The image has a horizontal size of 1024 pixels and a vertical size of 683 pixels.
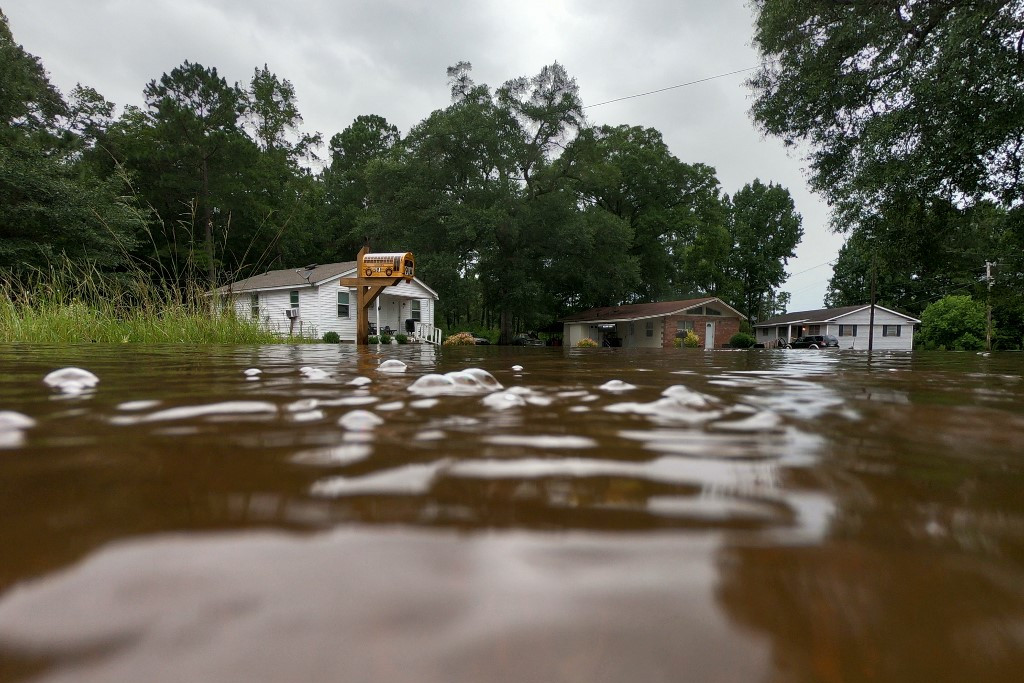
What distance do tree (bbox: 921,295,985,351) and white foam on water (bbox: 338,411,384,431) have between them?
47.5 metres

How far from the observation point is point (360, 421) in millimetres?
1127

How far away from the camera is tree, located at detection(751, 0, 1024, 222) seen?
925cm

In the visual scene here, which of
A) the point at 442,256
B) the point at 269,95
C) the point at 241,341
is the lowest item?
the point at 241,341

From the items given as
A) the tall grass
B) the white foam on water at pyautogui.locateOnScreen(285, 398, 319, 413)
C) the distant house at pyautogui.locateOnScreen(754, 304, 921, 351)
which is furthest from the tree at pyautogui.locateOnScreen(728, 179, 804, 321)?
the white foam on water at pyautogui.locateOnScreen(285, 398, 319, 413)

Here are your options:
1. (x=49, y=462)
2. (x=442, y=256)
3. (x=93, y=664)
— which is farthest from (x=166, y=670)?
(x=442, y=256)

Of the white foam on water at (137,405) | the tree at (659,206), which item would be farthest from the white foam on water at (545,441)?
the tree at (659,206)

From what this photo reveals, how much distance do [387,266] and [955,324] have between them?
151 feet

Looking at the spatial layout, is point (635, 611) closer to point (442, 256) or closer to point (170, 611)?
point (170, 611)

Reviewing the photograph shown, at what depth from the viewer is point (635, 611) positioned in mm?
367

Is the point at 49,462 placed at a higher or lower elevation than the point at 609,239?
lower

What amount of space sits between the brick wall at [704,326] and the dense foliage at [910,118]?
67.7 feet

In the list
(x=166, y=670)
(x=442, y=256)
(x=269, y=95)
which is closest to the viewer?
(x=166, y=670)

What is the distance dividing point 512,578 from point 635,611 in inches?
3.8

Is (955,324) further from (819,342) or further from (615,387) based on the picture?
(615,387)
